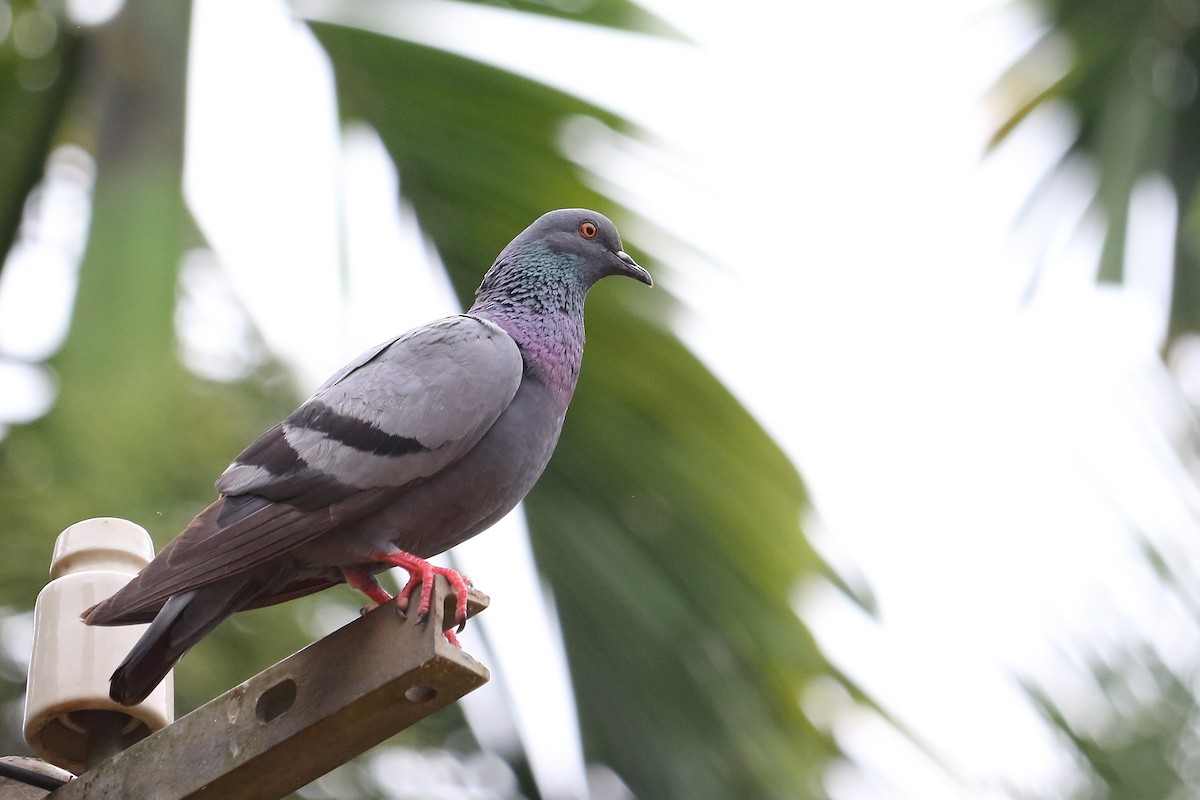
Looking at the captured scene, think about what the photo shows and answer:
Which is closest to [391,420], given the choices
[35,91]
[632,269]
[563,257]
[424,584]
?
[424,584]

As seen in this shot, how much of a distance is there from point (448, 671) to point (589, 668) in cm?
116

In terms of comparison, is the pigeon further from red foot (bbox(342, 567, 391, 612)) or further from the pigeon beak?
the pigeon beak

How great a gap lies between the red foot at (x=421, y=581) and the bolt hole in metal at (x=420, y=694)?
0.14m

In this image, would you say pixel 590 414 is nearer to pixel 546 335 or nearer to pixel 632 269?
pixel 546 335

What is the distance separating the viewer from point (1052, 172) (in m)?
4.98

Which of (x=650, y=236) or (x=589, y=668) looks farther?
(x=650, y=236)

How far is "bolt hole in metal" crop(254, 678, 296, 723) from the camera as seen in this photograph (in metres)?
2.82

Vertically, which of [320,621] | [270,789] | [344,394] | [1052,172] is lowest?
[320,621]

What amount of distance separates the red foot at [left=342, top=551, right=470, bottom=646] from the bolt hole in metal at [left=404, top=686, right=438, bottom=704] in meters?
0.14

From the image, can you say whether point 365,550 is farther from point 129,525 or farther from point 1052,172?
point 1052,172

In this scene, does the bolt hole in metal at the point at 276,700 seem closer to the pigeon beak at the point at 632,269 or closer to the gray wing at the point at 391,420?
the gray wing at the point at 391,420

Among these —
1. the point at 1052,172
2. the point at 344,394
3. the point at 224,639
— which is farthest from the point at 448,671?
the point at 224,639

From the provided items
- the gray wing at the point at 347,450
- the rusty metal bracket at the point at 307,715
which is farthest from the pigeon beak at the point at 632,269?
the rusty metal bracket at the point at 307,715

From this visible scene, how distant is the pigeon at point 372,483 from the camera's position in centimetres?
298
